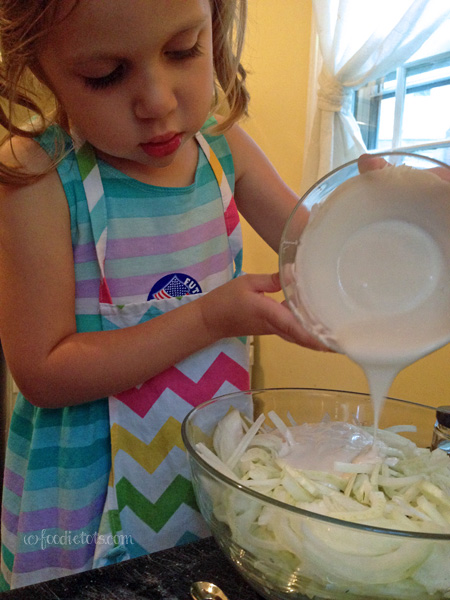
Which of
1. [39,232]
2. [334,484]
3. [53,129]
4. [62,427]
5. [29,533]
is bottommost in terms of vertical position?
[29,533]

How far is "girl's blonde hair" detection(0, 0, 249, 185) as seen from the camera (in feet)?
2.09

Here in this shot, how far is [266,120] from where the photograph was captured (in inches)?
96.7

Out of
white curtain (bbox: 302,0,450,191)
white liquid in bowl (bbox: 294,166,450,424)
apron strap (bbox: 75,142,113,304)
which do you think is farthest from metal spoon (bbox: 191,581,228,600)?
white curtain (bbox: 302,0,450,191)

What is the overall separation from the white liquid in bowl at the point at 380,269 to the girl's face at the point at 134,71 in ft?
0.87

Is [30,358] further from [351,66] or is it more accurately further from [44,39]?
[351,66]

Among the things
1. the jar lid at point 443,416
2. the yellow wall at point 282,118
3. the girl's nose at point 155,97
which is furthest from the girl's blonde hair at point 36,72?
the yellow wall at point 282,118

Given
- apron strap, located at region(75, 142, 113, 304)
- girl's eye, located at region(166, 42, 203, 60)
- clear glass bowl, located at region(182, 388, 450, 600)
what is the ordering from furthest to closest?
Result: 1. apron strap, located at region(75, 142, 113, 304)
2. girl's eye, located at region(166, 42, 203, 60)
3. clear glass bowl, located at region(182, 388, 450, 600)

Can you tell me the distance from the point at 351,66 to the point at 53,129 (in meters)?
1.37

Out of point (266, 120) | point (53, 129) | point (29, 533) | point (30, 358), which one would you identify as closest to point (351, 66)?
point (266, 120)

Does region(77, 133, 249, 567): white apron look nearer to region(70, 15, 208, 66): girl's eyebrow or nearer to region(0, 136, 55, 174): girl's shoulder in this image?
region(0, 136, 55, 174): girl's shoulder

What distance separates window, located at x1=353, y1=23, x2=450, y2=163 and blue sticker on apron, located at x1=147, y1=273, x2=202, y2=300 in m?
1.04

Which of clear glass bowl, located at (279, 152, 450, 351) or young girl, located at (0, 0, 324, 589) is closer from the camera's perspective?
clear glass bowl, located at (279, 152, 450, 351)

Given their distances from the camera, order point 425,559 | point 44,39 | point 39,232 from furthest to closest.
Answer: point 39,232, point 44,39, point 425,559

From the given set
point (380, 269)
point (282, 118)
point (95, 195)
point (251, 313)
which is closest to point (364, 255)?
point (380, 269)
